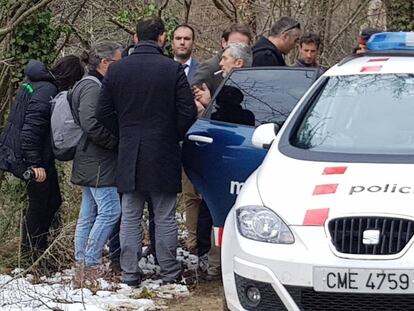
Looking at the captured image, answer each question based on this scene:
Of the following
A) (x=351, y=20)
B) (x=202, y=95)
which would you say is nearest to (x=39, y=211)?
(x=202, y=95)

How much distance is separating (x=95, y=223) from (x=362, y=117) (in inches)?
96.1

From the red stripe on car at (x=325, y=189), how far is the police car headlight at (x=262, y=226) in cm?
24

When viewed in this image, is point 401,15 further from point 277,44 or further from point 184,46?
point 184,46

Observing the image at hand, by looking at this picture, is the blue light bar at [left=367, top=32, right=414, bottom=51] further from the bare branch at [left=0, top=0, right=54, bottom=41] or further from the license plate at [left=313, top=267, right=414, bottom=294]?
the bare branch at [left=0, top=0, right=54, bottom=41]

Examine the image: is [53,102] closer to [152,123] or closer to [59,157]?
[59,157]

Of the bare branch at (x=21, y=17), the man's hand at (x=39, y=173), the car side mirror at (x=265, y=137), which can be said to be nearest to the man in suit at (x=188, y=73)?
the man's hand at (x=39, y=173)

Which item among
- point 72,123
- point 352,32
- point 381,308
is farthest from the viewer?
point 352,32

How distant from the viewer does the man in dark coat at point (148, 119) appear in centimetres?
628

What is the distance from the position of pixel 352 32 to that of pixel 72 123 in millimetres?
10543

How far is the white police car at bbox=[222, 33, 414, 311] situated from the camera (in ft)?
13.8

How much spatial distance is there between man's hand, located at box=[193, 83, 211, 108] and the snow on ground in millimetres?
1439

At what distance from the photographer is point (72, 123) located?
6.83 metres

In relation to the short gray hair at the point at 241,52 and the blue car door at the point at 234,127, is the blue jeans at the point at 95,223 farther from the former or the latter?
the short gray hair at the point at 241,52

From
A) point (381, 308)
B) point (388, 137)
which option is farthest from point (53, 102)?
point (381, 308)
